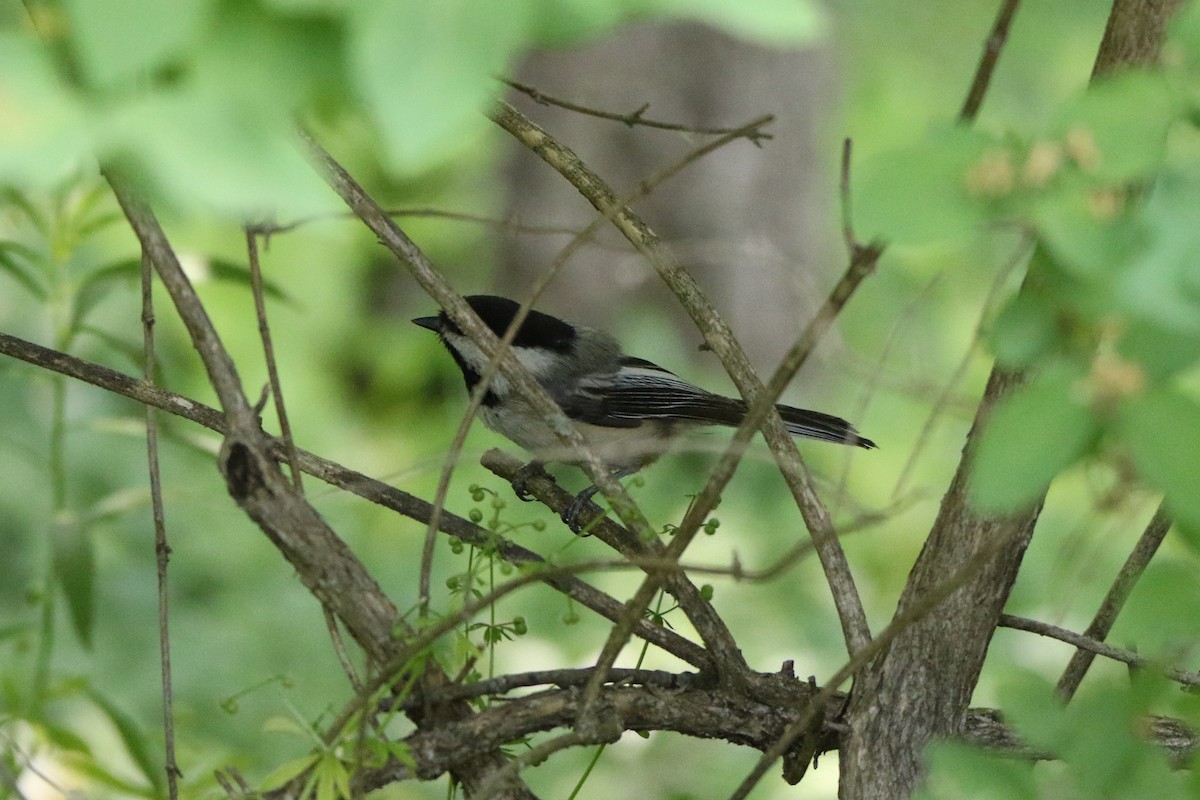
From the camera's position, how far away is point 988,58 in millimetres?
1275

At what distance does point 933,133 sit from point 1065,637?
3.63ft

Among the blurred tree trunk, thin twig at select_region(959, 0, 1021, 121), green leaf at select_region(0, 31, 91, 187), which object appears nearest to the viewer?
green leaf at select_region(0, 31, 91, 187)

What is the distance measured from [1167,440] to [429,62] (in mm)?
644

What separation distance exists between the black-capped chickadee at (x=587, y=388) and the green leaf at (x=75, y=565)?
1507 mm

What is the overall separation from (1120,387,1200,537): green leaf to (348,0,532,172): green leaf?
0.57 meters

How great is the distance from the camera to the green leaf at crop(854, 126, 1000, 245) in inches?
39.2

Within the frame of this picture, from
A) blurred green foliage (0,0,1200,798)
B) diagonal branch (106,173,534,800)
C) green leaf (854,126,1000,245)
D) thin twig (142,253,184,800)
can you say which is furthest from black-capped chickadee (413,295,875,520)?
green leaf (854,126,1000,245)

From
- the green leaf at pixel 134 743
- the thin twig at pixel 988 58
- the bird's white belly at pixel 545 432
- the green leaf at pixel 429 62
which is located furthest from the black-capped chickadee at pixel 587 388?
the green leaf at pixel 429 62

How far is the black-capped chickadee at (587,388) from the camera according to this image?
3.89 m

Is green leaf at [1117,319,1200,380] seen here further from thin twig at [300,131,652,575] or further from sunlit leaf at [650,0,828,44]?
thin twig at [300,131,652,575]

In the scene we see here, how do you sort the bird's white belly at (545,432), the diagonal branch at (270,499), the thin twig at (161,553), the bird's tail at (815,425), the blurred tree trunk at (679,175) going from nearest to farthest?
the diagonal branch at (270,499)
the thin twig at (161,553)
the bird's tail at (815,425)
the bird's white belly at (545,432)
the blurred tree trunk at (679,175)

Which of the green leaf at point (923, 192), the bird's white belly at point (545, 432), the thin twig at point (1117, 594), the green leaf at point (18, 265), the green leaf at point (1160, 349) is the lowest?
the green leaf at point (1160, 349)

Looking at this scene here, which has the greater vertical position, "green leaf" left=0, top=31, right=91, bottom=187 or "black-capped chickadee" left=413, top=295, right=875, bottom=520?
"black-capped chickadee" left=413, top=295, right=875, bottom=520

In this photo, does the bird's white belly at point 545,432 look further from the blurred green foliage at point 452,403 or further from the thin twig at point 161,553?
the thin twig at point 161,553
